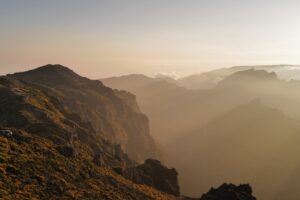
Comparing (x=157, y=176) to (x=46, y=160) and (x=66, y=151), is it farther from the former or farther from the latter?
(x=46, y=160)

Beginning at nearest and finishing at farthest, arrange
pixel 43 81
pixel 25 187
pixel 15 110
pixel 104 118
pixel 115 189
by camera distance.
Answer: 1. pixel 25 187
2. pixel 115 189
3. pixel 15 110
4. pixel 43 81
5. pixel 104 118

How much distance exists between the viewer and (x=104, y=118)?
607ft

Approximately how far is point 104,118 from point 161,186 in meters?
97.9

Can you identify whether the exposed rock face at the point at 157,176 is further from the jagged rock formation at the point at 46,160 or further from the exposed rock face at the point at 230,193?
the exposed rock face at the point at 230,193

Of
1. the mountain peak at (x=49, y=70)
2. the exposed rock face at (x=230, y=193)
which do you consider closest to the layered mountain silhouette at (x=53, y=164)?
the exposed rock face at (x=230, y=193)

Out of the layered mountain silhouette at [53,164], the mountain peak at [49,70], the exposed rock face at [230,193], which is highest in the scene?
the mountain peak at [49,70]

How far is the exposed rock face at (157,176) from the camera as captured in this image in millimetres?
86863

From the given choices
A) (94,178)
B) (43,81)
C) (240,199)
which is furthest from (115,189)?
(43,81)

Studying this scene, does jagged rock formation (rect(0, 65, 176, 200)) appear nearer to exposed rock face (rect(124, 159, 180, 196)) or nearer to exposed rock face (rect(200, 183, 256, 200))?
exposed rock face (rect(124, 159, 180, 196))

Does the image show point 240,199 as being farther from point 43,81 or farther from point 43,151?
point 43,81

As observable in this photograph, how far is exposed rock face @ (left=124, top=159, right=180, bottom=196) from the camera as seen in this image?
86.9 m

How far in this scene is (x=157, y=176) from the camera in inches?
3718

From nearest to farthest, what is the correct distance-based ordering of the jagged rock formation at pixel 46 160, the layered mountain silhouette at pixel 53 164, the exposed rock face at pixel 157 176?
the jagged rock formation at pixel 46 160 → the layered mountain silhouette at pixel 53 164 → the exposed rock face at pixel 157 176

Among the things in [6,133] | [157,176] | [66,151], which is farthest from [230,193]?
[6,133]
